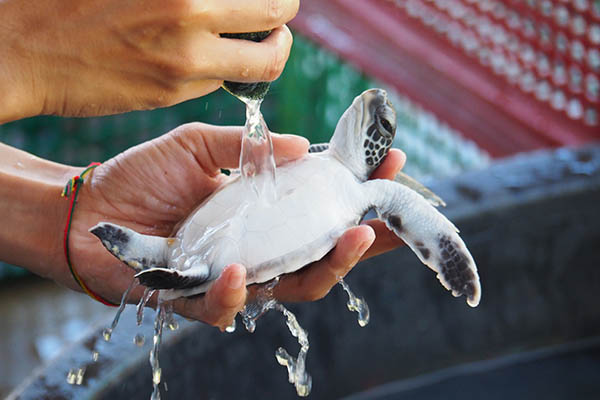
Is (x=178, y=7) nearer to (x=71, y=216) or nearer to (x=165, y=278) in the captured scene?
(x=165, y=278)

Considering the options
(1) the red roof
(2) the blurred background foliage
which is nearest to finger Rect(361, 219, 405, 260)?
(1) the red roof

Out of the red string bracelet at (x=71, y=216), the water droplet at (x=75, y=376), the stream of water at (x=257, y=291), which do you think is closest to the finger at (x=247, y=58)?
the stream of water at (x=257, y=291)

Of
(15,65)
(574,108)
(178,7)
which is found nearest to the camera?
(178,7)

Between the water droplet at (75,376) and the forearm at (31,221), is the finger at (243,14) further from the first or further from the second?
the water droplet at (75,376)

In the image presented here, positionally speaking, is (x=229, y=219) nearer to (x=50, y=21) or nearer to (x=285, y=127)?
(x=50, y=21)

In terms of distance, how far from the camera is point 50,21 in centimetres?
71

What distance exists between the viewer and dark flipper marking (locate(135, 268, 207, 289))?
796 mm

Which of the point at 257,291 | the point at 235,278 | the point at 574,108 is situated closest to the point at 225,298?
the point at 235,278

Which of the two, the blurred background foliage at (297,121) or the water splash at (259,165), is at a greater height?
the water splash at (259,165)

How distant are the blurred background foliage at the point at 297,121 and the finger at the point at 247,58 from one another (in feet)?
5.65

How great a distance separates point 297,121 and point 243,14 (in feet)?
6.76

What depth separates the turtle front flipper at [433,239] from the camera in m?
0.97

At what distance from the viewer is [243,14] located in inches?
26.4

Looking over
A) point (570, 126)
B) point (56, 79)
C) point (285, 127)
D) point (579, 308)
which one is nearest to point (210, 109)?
point (285, 127)
